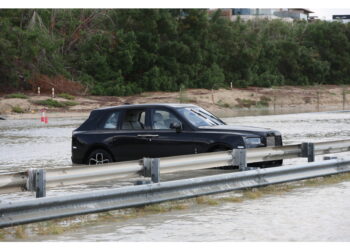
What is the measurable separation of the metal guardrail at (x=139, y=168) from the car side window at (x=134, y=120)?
2.99m

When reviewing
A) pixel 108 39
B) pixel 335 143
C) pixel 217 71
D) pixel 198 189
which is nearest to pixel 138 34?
pixel 108 39

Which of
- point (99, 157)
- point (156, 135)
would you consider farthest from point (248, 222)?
point (99, 157)

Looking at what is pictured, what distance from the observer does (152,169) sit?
38.7 ft

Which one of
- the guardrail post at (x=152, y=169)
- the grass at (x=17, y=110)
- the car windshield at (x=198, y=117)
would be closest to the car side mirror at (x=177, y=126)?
the car windshield at (x=198, y=117)

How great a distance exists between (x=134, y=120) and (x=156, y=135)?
2.64ft

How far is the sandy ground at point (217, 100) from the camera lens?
2089 inches

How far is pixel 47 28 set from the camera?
72125mm

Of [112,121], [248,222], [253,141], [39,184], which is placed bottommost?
[248,222]

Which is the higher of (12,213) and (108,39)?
(108,39)

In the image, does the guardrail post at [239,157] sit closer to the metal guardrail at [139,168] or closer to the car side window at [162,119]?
the metal guardrail at [139,168]

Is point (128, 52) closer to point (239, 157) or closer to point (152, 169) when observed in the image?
point (239, 157)
